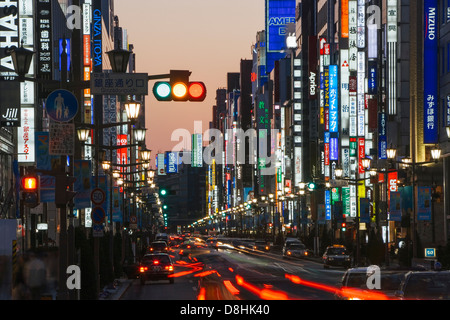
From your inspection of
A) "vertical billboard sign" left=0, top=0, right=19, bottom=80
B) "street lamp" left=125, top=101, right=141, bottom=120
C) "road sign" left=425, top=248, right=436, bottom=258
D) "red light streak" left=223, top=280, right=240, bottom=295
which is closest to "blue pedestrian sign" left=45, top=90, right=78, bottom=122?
"street lamp" left=125, top=101, right=141, bottom=120

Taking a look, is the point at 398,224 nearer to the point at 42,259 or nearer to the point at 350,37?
the point at 350,37

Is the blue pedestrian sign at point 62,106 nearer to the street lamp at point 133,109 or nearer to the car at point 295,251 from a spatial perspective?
the street lamp at point 133,109

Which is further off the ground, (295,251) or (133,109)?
(133,109)

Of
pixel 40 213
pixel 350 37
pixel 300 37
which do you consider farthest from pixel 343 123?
pixel 300 37

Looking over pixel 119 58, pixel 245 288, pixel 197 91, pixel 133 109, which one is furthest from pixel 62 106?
pixel 245 288

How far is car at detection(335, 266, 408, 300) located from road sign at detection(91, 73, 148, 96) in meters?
7.56

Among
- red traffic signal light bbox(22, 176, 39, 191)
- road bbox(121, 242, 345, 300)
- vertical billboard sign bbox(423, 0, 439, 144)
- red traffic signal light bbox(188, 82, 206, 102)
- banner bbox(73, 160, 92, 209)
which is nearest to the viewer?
red traffic signal light bbox(188, 82, 206, 102)

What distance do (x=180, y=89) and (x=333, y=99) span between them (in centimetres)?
9028

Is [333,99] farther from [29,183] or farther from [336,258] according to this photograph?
[29,183]

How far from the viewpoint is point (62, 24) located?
3912 inches

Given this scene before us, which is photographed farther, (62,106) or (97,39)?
(97,39)

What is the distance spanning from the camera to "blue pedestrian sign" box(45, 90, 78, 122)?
A: 2462cm

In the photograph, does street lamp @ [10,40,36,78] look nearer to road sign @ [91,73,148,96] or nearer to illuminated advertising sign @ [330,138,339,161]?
road sign @ [91,73,148,96]

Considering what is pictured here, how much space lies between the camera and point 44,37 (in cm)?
7325
